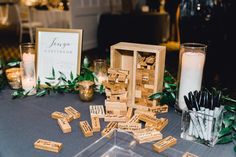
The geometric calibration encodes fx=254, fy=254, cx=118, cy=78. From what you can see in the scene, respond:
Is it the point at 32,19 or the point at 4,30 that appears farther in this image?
the point at 4,30

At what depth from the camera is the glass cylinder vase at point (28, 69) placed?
1087 mm

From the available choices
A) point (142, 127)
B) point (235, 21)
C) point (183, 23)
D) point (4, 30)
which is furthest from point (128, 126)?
point (4, 30)

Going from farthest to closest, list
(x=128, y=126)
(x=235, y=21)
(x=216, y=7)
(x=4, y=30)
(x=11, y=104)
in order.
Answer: (x=4, y=30), (x=235, y=21), (x=216, y=7), (x=11, y=104), (x=128, y=126)

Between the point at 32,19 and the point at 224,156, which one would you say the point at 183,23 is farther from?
the point at 32,19

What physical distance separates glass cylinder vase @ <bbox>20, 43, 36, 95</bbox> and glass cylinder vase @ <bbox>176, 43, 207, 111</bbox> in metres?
0.62

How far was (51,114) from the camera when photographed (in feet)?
2.93

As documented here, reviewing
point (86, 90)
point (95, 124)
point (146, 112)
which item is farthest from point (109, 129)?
point (86, 90)

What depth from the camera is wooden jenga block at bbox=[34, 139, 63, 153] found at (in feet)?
2.21

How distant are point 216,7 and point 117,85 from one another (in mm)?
2295

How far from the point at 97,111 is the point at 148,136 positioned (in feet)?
0.79

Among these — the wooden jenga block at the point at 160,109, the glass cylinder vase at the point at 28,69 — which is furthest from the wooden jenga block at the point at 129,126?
the glass cylinder vase at the point at 28,69

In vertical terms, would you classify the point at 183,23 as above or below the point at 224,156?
above

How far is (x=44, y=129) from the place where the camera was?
80 centimetres

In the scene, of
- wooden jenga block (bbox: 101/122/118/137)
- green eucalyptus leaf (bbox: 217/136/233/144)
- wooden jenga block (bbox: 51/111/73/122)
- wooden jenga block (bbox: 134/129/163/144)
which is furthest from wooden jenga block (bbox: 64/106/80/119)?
green eucalyptus leaf (bbox: 217/136/233/144)
